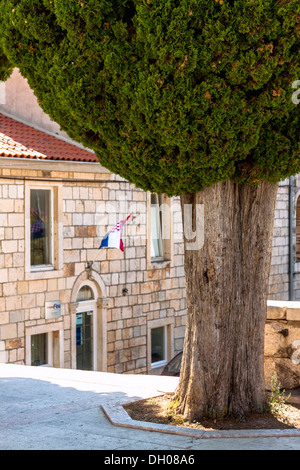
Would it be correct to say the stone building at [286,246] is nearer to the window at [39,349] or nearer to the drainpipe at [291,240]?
the drainpipe at [291,240]

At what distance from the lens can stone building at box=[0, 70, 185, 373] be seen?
15.9 metres

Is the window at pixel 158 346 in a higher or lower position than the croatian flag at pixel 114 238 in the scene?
lower

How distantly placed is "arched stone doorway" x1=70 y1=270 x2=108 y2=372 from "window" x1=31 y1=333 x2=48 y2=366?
30.3 inches

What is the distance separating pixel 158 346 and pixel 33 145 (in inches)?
268

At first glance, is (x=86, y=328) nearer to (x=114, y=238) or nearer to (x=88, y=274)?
(x=88, y=274)

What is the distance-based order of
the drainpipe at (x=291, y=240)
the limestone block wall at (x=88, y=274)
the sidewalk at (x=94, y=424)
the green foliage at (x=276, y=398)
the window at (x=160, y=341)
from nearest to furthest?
the sidewalk at (x=94, y=424) → the green foliage at (x=276, y=398) → the limestone block wall at (x=88, y=274) → the window at (x=160, y=341) → the drainpipe at (x=291, y=240)

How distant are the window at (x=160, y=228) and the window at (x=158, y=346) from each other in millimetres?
1983

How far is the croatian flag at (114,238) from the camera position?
17.5 m

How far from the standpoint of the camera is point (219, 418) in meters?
6.86

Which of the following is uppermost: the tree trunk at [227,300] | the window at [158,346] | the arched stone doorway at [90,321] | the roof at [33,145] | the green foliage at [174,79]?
the roof at [33,145]

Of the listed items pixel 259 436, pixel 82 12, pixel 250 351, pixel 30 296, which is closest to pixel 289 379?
pixel 250 351

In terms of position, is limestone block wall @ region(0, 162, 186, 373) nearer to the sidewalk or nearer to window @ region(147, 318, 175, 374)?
window @ region(147, 318, 175, 374)

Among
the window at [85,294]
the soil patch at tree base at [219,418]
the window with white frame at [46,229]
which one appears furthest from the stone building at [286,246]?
the soil patch at tree base at [219,418]

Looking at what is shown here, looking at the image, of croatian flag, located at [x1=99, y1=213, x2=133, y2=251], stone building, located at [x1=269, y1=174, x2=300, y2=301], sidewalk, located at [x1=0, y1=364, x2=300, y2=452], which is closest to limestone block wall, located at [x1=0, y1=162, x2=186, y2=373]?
croatian flag, located at [x1=99, y1=213, x2=133, y2=251]
